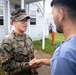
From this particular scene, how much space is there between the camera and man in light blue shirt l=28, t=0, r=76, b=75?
1050mm

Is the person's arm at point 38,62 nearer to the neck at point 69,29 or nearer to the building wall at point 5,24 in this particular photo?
the neck at point 69,29

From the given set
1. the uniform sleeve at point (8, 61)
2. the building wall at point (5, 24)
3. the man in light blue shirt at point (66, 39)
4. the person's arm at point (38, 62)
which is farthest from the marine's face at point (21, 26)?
the building wall at point (5, 24)

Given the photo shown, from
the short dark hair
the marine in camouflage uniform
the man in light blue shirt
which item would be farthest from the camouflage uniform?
the short dark hair

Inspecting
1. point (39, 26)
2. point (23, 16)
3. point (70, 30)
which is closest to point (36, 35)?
point (39, 26)

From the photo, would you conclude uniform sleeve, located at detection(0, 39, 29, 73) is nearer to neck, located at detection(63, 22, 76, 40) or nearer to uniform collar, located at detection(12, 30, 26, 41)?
uniform collar, located at detection(12, 30, 26, 41)

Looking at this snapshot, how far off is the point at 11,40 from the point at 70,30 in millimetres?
1582

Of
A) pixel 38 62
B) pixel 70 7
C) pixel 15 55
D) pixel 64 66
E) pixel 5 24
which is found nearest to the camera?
pixel 64 66

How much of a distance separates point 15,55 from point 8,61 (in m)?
0.14

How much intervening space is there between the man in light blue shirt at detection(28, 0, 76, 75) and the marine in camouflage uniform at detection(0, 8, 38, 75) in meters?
1.46

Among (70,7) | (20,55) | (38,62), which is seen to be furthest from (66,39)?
(20,55)

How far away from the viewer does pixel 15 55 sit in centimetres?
269

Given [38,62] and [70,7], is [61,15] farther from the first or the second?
[38,62]

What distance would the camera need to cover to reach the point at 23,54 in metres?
2.73

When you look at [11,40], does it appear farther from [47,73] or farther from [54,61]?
[47,73]
